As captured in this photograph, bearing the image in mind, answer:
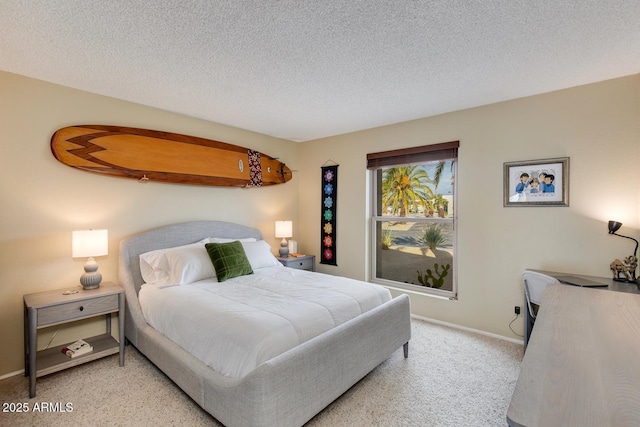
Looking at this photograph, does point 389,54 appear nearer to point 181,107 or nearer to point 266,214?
point 181,107

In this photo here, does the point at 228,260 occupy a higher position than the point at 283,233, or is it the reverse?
the point at 283,233

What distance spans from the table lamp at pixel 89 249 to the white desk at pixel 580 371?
10.0ft

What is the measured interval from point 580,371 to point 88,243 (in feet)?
10.5

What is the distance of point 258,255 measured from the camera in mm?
3496

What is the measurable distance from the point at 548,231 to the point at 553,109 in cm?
116

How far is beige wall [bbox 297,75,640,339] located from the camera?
257 cm

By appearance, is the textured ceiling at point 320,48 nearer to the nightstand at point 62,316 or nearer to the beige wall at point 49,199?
the beige wall at point 49,199

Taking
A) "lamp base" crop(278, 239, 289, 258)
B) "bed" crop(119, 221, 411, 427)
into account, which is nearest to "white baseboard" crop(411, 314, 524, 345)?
"bed" crop(119, 221, 411, 427)

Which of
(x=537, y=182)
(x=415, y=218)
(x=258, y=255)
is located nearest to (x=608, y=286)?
(x=537, y=182)

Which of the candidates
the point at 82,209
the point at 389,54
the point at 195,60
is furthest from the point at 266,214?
the point at 389,54

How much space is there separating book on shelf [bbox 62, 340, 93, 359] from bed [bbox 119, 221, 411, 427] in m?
0.32

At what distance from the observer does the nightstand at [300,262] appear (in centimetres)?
413

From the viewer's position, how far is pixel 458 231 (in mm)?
3414

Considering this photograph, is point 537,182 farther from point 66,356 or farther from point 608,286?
point 66,356
